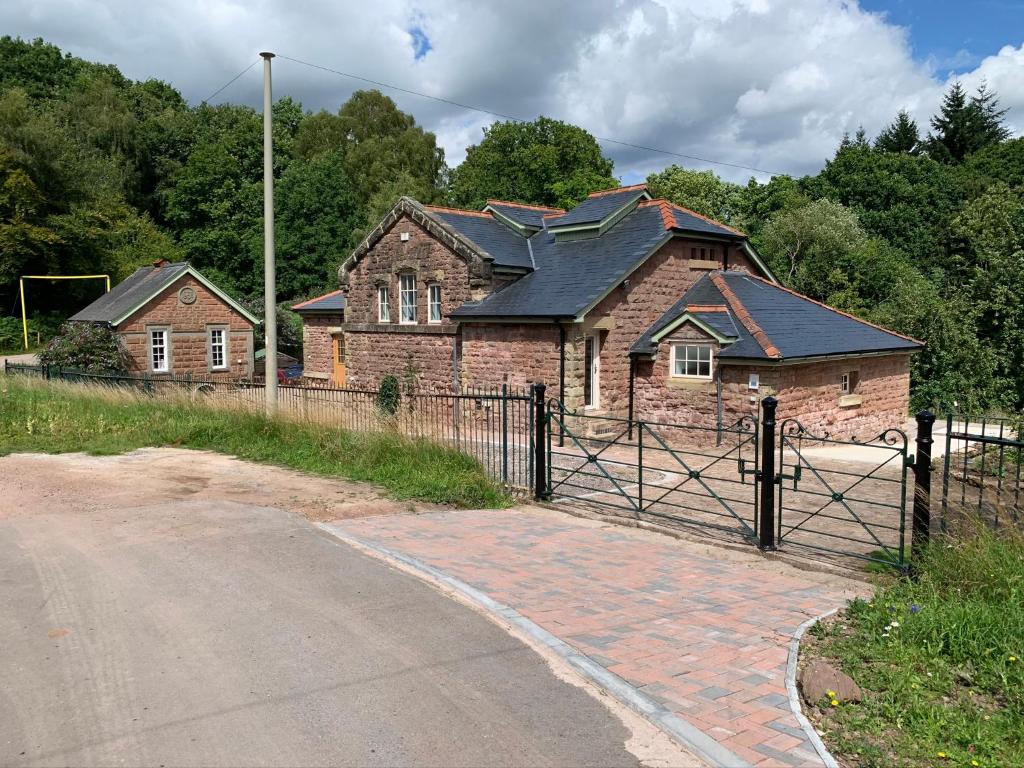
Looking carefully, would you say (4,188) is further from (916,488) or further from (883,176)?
(883,176)

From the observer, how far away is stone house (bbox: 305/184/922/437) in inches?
752

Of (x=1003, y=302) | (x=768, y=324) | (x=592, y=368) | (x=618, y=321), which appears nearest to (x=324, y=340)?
(x=592, y=368)

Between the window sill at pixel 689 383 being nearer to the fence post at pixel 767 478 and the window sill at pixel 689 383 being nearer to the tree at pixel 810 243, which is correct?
the fence post at pixel 767 478

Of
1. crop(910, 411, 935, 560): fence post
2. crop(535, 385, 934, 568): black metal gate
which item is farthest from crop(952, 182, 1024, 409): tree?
crop(910, 411, 935, 560): fence post

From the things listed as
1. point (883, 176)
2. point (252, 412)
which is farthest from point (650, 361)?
point (883, 176)

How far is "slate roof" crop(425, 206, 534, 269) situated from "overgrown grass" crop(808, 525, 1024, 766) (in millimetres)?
17027

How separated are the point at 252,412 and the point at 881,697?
12801 millimetres

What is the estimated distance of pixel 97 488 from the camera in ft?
37.5

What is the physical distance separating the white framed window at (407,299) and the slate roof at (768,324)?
7.39 meters

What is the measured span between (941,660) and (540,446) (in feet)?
21.2

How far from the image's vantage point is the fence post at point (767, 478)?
854 centimetres

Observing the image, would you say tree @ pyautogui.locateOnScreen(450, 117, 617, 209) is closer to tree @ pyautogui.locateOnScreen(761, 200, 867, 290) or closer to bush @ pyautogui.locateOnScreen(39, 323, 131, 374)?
tree @ pyautogui.locateOnScreen(761, 200, 867, 290)

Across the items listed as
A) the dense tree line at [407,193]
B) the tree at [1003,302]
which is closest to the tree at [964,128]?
the dense tree line at [407,193]

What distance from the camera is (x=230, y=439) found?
15.0 meters
